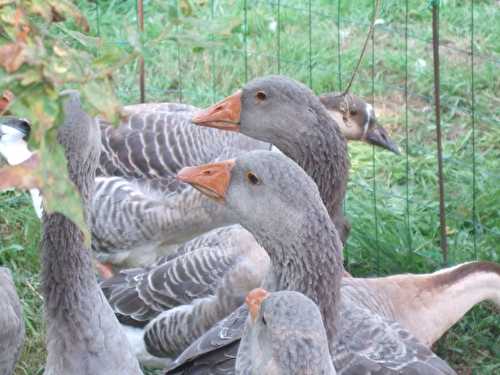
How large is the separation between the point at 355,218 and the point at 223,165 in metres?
2.02

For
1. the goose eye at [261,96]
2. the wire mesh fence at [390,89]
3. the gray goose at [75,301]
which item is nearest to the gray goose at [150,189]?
the wire mesh fence at [390,89]

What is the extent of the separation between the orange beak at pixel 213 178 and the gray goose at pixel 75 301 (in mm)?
410

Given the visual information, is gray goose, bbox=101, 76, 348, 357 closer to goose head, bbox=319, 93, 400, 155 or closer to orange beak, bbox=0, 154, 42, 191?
goose head, bbox=319, 93, 400, 155

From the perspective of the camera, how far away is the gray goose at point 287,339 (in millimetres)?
2490

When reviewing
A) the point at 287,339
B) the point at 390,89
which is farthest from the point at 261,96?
the point at 390,89

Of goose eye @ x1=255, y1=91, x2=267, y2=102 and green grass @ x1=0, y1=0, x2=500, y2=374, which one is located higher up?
goose eye @ x1=255, y1=91, x2=267, y2=102

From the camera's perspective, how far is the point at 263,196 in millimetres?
3408

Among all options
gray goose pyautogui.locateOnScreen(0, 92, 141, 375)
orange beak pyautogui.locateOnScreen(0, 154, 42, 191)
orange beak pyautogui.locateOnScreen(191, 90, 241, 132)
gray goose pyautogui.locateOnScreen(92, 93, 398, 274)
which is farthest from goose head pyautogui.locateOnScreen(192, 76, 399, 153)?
orange beak pyautogui.locateOnScreen(0, 154, 42, 191)

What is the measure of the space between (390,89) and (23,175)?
5.47 metres

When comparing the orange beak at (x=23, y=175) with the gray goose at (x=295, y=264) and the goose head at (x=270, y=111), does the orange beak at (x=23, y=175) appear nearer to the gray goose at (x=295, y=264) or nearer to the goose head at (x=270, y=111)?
the gray goose at (x=295, y=264)

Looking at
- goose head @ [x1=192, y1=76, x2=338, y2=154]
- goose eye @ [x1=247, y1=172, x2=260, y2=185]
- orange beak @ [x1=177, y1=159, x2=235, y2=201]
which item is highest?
goose eye @ [x1=247, y1=172, x2=260, y2=185]

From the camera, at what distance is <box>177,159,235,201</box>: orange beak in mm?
3541

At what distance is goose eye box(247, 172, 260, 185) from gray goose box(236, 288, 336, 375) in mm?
730

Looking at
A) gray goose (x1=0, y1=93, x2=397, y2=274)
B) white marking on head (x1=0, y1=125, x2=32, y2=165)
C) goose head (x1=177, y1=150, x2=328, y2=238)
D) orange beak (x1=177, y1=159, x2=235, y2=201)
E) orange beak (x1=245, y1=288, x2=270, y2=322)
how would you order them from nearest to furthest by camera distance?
orange beak (x1=245, y1=288, x2=270, y2=322) → goose head (x1=177, y1=150, x2=328, y2=238) → orange beak (x1=177, y1=159, x2=235, y2=201) → white marking on head (x1=0, y1=125, x2=32, y2=165) → gray goose (x1=0, y1=93, x2=397, y2=274)
